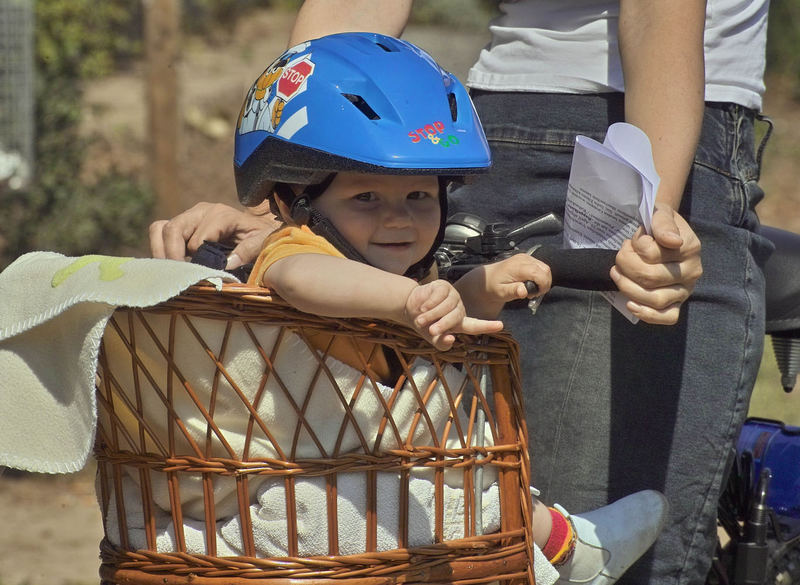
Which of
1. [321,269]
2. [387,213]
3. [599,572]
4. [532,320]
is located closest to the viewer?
[321,269]

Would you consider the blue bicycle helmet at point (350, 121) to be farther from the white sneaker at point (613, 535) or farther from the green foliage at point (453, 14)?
the green foliage at point (453, 14)

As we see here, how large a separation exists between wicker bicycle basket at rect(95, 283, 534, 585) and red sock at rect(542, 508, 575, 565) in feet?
0.97

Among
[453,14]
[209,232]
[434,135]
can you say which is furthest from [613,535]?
[453,14]

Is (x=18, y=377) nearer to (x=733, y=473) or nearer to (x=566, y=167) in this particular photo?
(x=566, y=167)

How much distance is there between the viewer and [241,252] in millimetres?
2508

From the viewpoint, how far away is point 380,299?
183 centimetres

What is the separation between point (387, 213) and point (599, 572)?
859 mm

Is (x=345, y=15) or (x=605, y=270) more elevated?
(x=345, y=15)

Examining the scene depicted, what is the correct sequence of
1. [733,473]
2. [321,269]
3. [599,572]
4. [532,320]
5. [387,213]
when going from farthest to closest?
[733,473] → [532,320] → [599,572] → [387,213] → [321,269]

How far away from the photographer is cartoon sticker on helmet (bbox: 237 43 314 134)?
2211 millimetres

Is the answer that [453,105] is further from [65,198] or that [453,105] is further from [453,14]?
[453,14]

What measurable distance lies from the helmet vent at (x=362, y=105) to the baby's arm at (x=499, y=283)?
33cm

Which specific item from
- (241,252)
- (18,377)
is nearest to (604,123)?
(241,252)

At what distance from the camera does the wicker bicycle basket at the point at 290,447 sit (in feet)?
6.18
